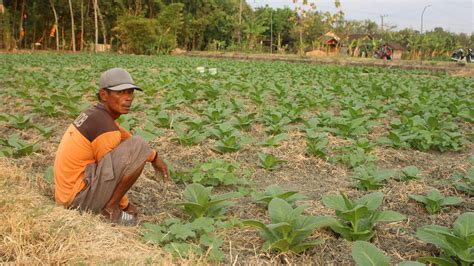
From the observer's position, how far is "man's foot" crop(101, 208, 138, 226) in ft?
9.76

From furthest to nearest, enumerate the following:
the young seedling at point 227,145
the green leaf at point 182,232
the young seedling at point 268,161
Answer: the young seedling at point 227,145 → the young seedling at point 268,161 → the green leaf at point 182,232

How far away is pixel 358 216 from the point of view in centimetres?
273

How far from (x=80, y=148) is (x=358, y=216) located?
173cm

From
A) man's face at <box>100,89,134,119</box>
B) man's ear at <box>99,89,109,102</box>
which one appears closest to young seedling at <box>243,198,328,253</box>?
man's face at <box>100,89,134,119</box>

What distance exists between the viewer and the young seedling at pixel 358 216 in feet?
8.86

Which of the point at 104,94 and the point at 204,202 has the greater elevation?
the point at 104,94

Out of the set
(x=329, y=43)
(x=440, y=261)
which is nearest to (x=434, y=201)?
(x=440, y=261)

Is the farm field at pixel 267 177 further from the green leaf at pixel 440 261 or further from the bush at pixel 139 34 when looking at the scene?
the bush at pixel 139 34

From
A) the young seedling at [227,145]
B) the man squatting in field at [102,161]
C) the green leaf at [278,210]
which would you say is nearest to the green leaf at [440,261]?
the green leaf at [278,210]

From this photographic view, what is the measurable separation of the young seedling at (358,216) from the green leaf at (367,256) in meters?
0.33

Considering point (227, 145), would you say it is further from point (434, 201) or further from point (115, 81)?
point (434, 201)

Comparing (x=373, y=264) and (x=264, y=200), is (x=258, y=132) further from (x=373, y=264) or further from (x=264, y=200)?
(x=373, y=264)

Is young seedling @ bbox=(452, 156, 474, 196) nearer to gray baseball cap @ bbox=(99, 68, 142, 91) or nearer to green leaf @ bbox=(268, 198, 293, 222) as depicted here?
green leaf @ bbox=(268, 198, 293, 222)

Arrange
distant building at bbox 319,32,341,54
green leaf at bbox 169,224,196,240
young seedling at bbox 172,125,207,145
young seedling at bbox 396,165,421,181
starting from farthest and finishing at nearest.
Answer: distant building at bbox 319,32,341,54 < young seedling at bbox 172,125,207,145 < young seedling at bbox 396,165,421,181 < green leaf at bbox 169,224,196,240
